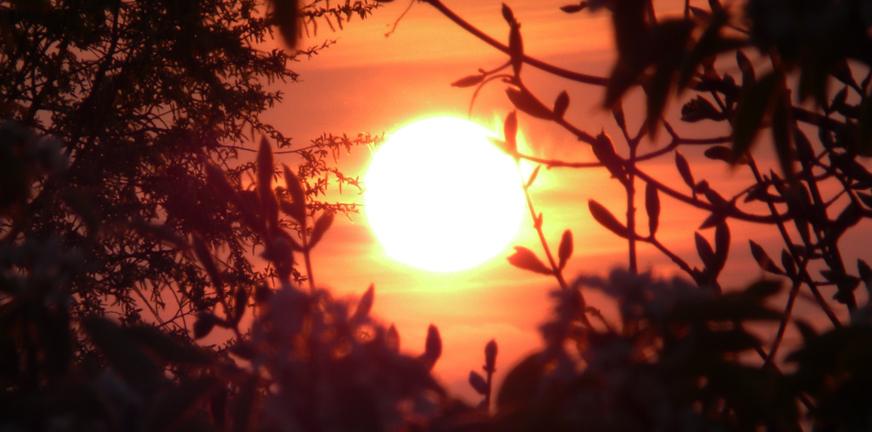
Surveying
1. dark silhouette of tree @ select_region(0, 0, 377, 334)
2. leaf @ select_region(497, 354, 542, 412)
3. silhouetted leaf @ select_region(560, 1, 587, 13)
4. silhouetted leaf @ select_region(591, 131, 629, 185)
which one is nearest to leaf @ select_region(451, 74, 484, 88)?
silhouetted leaf @ select_region(591, 131, 629, 185)

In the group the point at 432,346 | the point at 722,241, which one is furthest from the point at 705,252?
the point at 432,346

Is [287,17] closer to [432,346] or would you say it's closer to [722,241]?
[432,346]

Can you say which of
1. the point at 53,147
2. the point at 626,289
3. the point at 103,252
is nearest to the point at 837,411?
the point at 626,289

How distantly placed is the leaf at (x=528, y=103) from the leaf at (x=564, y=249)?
273 millimetres

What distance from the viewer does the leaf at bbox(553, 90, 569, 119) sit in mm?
1565

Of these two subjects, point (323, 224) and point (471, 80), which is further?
point (471, 80)

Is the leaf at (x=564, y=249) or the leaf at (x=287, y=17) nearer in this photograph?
the leaf at (x=287, y=17)

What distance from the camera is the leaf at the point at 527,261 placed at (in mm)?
1419

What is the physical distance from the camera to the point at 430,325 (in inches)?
46.4

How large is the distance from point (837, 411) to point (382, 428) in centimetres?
43

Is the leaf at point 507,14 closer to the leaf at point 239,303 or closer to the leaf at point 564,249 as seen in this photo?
the leaf at point 564,249

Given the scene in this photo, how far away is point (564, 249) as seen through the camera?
1.43 meters

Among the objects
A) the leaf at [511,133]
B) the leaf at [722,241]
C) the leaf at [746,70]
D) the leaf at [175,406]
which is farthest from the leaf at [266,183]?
the leaf at [722,241]

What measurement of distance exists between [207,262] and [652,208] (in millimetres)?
923
